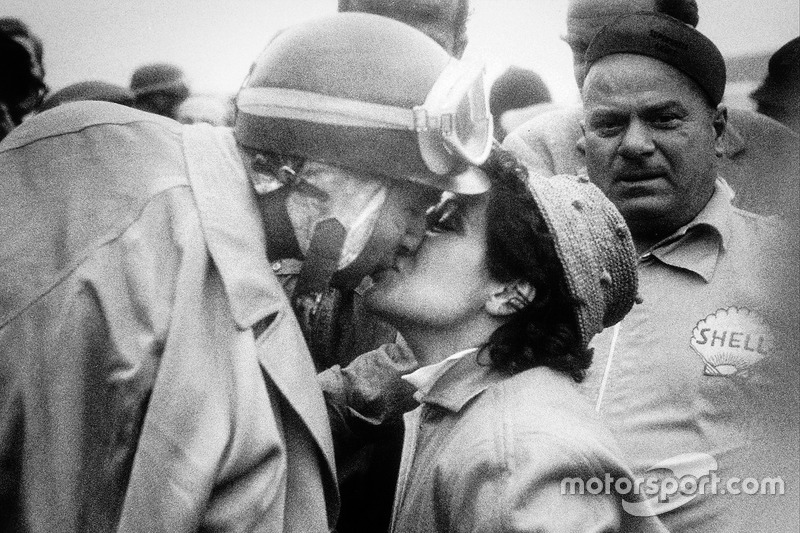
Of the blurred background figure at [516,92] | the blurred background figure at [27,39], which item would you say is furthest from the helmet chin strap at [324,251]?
the blurred background figure at [516,92]

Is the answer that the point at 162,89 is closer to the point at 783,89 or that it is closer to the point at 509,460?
the point at 783,89

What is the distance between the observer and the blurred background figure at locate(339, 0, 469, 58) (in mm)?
2996

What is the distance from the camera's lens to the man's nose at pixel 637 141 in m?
2.50

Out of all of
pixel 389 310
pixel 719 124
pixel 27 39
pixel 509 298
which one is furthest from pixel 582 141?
pixel 27 39

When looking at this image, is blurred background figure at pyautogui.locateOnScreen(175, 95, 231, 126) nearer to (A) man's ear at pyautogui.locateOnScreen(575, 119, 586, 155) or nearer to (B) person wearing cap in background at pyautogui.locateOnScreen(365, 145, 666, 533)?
(A) man's ear at pyautogui.locateOnScreen(575, 119, 586, 155)

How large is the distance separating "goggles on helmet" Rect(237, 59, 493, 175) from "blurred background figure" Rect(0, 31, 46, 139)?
1.92 m

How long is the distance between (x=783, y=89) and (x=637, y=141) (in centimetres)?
87

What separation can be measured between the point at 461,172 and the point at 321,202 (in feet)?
1.03

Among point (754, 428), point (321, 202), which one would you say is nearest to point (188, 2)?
point (321, 202)

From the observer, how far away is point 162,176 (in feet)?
5.16

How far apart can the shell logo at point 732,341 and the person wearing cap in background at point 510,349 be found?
0.56 meters

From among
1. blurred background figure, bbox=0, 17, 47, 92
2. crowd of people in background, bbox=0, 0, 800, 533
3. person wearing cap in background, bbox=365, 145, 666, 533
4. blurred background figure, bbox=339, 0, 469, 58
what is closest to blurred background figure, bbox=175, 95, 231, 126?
blurred background figure, bbox=0, 17, 47, 92

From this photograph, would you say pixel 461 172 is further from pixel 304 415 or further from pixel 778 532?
pixel 778 532

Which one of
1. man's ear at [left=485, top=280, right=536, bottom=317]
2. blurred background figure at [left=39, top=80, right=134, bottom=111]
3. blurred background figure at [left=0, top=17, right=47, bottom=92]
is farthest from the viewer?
blurred background figure at [left=0, top=17, right=47, bottom=92]
